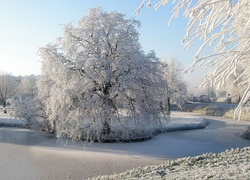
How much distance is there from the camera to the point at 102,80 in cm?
1531

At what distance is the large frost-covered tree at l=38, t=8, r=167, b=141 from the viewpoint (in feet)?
50.0

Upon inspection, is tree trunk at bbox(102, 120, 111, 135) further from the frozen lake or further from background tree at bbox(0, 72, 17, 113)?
background tree at bbox(0, 72, 17, 113)

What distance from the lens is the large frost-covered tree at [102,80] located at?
50.0 ft

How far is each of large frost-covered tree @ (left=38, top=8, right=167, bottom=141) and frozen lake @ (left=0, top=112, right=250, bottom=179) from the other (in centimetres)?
137

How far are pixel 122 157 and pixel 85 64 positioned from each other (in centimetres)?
615

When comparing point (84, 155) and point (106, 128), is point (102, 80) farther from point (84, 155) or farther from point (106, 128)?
point (84, 155)

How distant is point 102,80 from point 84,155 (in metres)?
4.73

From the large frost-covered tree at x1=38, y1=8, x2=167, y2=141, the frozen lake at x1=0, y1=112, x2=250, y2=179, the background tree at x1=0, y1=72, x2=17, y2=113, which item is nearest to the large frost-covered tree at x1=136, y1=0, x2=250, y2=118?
the frozen lake at x1=0, y1=112, x2=250, y2=179

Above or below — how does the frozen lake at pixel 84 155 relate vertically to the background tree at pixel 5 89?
below

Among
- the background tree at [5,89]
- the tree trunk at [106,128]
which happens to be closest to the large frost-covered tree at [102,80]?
the tree trunk at [106,128]

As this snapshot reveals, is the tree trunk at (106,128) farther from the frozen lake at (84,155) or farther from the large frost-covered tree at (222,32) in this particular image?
the large frost-covered tree at (222,32)

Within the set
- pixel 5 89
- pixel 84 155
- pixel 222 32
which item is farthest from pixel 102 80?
pixel 5 89

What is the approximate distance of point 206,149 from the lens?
13.0 metres

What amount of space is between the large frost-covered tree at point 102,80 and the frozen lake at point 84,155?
54.0 inches
